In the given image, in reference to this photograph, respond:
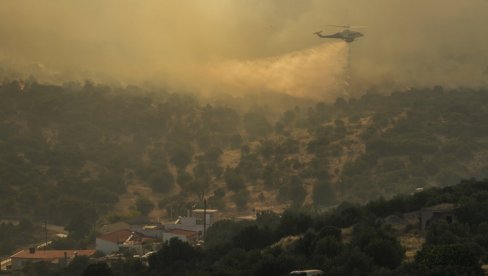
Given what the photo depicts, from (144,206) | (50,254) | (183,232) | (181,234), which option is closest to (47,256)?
(50,254)

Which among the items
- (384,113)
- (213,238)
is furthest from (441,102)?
(213,238)

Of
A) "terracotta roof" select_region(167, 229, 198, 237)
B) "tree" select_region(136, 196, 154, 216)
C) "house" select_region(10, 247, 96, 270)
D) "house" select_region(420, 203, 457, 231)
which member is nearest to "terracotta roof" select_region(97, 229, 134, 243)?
"house" select_region(10, 247, 96, 270)

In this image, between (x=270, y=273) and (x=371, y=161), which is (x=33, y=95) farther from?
(x=270, y=273)

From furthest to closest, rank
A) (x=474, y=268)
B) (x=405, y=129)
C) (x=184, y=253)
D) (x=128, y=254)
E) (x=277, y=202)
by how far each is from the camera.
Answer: (x=405, y=129) < (x=277, y=202) < (x=128, y=254) < (x=184, y=253) < (x=474, y=268)

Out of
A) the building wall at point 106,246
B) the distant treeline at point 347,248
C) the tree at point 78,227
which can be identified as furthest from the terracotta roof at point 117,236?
the distant treeline at point 347,248

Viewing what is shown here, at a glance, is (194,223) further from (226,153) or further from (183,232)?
(226,153)

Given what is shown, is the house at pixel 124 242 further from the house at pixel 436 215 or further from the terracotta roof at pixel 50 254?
the house at pixel 436 215
